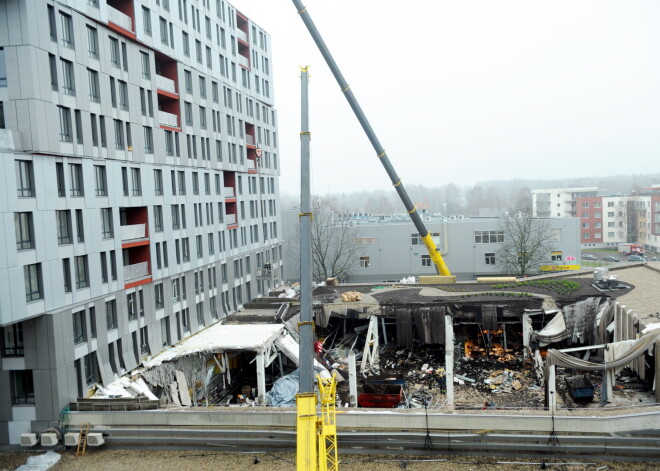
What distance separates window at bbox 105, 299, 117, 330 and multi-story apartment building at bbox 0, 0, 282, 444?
0.18 feet

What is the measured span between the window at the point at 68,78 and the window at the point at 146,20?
612 cm

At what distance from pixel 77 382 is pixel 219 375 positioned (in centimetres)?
820

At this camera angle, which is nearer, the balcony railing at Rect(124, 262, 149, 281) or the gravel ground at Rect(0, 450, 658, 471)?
the gravel ground at Rect(0, 450, 658, 471)

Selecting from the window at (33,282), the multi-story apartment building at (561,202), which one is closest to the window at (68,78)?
the window at (33,282)

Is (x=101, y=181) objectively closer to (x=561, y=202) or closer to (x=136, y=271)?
(x=136, y=271)

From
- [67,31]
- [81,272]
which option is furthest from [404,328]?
[67,31]

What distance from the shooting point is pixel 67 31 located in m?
20.6

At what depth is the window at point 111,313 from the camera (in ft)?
73.8

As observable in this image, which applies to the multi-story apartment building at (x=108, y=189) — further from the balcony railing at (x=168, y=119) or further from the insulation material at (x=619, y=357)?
the insulation material at (x=619, y=357)

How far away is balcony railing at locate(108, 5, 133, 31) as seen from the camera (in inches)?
909

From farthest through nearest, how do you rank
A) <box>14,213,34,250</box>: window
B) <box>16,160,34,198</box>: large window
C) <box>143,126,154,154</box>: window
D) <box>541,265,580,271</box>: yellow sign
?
<box>541,265,580,271</box>: yellow sign < <box>143,126,154,154</box>: window < <box>16,160,34,198</box>: large window < <box>14,213,34,250</box>: window

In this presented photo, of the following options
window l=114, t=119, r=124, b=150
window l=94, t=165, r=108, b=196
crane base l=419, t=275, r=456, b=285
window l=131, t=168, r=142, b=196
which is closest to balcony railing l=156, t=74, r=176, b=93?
window l=114, t=119, r=124, b=150

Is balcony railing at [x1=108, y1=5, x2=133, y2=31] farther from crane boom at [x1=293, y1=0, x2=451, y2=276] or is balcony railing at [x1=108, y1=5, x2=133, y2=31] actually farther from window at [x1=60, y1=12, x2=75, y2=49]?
crane boom at [x1=293, y1=0, x2=451, y2=276]

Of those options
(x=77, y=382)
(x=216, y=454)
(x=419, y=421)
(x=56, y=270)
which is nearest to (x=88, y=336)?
(x=77, y=382)
